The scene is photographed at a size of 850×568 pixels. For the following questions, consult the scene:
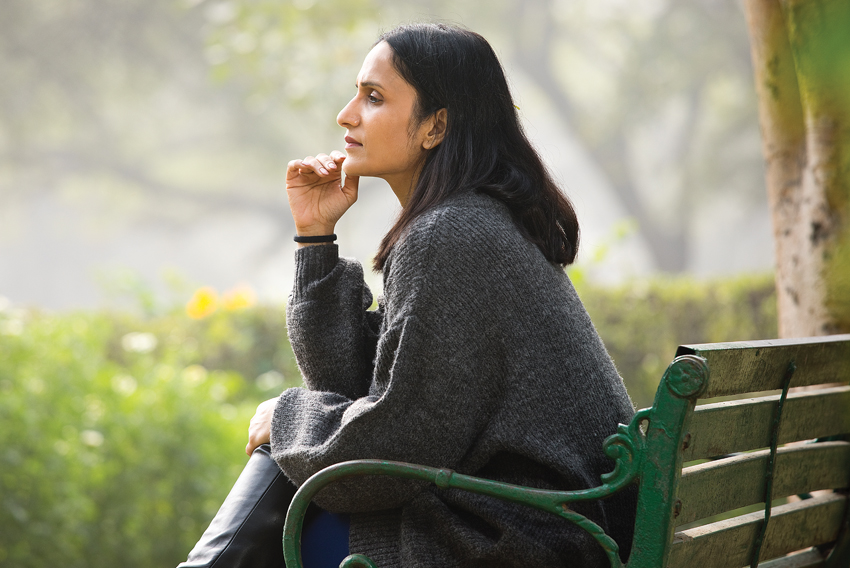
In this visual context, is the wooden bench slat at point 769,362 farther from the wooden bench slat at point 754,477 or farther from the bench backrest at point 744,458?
the wooden bench slat at point 754,477

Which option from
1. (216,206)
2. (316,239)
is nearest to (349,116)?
(316,239)

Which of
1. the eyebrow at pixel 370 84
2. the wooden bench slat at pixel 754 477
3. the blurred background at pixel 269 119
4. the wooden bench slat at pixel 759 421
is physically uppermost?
the blurred background at pixel 269 119

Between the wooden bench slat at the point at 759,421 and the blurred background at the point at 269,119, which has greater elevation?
the blurred background at the point at 269,119

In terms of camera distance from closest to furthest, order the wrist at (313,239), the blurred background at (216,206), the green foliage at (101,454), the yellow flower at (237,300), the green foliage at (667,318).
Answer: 1. the wrist at (313,239)
2. the green foliage at (101,454)
3. the blurred background at (216,206)
4. the green foliage at (667,318)
5. the yellow flower at (237,300)

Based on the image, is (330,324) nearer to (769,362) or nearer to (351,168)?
(351,168)

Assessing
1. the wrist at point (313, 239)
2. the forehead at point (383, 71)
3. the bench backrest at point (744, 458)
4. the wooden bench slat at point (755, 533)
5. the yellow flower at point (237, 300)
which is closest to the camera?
the bench backrest at point (744, 458)

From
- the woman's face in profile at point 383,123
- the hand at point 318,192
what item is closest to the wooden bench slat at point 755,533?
the woman's face in profile at point 383,123

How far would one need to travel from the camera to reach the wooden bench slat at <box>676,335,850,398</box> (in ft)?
3.93

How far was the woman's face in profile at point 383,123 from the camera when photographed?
183 centimetres

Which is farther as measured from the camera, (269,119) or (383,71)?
(269,119)

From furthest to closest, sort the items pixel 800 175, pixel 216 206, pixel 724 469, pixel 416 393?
pixel 216 206 → pixel 800 175 → pixel 416 393 → pixel 724 469

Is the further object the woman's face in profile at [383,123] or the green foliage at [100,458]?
the green foliage at [100,458]

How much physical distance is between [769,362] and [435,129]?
88 centimetres

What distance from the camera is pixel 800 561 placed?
1.70 m
